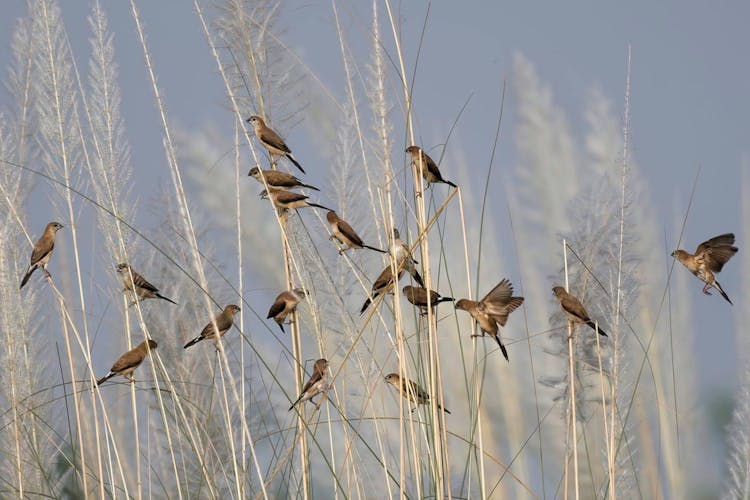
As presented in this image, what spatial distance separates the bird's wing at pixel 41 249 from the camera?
5.82ft

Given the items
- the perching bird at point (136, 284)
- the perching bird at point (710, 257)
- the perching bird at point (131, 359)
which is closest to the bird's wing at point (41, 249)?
the perching bird at point (136, 284)

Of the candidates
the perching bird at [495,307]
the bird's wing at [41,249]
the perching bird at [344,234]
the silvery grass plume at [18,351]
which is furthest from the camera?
the silvery grass plume at [18,351]

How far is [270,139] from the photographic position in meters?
1.61

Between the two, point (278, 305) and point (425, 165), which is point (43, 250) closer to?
point (278, 305)

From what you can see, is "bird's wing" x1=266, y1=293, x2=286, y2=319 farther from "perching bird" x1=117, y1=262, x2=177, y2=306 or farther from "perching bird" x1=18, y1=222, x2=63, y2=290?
"perching bird" x1=18, y1=222, x2=63, y2=290

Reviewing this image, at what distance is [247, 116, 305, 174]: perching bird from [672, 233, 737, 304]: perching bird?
0.66 m

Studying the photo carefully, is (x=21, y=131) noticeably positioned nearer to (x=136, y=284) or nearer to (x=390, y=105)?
(x=136, y=284)

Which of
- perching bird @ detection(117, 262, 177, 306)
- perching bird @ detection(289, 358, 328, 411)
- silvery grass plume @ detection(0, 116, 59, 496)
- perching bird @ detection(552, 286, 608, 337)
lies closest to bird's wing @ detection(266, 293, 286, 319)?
perching bird @ detection(289, 358, 328, 411)

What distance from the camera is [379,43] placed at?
60.8 inches

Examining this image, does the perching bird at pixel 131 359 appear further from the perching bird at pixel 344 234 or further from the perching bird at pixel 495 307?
the perching bird at pixel 495 307

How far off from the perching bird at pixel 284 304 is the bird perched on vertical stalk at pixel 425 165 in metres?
0.26

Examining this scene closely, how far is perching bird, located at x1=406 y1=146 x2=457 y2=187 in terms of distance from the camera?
4.83ft

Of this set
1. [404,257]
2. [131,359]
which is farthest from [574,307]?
[131,359]

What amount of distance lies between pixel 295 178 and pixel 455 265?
0.98 metres
